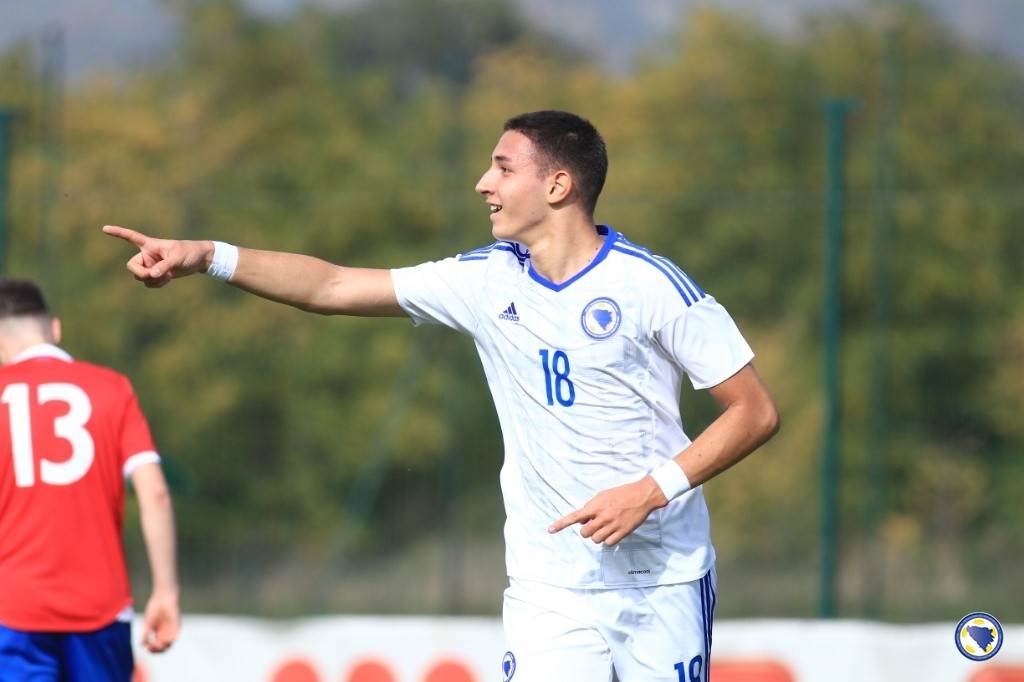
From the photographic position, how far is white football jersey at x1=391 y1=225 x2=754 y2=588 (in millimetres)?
4121

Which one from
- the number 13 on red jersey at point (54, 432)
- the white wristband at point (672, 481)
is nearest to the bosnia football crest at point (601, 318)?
the white wristband at point (672, 481)

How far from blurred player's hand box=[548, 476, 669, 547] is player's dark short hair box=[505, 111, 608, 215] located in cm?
87

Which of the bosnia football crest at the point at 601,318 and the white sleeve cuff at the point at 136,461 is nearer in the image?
the bosnia football crest at the point at 601,318

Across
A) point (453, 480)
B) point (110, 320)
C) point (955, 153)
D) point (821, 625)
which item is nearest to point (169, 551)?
point (821, 625)

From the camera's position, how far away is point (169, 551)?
4.96 meters

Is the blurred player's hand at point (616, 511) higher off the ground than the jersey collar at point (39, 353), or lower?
lower

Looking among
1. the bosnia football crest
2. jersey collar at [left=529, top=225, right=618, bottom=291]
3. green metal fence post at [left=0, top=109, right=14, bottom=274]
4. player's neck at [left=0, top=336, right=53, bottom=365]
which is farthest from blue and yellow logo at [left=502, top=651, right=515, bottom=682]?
green metal fence post at [left=0, top=109, right=14, bottom=274]

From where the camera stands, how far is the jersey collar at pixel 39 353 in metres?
5.04

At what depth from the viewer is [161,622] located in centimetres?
494

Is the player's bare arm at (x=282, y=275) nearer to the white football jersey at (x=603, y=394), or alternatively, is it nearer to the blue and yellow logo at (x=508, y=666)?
the white football jersey at (x=603, y=394)

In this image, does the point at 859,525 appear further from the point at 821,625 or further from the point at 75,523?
the point at 75,523

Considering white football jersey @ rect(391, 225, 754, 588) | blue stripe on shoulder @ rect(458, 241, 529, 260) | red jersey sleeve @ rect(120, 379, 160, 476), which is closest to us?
white football jersey @ rect(391, 225, 754, 588)

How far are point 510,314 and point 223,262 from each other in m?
→ 0.80

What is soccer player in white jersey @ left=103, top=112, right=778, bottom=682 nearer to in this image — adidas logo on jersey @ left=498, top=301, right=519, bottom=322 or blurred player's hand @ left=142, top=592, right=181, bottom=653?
adidas logo on jersey @ left=498, top=301, right=519, bottom=322
